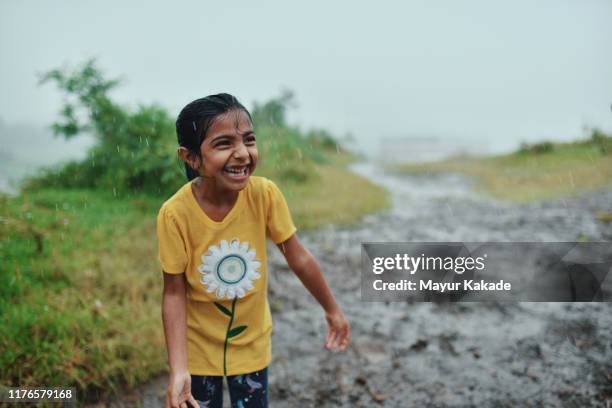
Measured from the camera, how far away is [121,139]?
7.35 m

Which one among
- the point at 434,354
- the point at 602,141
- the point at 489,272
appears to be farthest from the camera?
the point at 602,141

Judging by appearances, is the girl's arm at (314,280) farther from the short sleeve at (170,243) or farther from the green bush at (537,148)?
the green bush at (537,148)

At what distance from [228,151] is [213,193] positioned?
0.19 m

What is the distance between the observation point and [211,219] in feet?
5.23

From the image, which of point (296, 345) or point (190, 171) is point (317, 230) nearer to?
point (296, 345)

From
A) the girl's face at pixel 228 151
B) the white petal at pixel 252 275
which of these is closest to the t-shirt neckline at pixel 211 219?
the girl's face at pixel 228 151

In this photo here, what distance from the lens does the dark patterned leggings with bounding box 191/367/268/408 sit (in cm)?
174

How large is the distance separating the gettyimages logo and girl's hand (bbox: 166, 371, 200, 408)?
274 cm

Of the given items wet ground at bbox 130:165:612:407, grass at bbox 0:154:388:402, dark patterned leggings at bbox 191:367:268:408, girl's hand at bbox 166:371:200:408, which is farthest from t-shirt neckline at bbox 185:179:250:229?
grass at bbox 0:154:388:402

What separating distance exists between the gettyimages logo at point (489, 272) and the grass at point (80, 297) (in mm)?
1956

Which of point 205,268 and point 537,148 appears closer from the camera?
point 205,268

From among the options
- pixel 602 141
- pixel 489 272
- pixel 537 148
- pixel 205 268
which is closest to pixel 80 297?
pixel 205 268

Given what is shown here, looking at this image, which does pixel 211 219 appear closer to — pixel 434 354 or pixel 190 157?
pixel 190 157

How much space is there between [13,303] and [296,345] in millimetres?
1948
